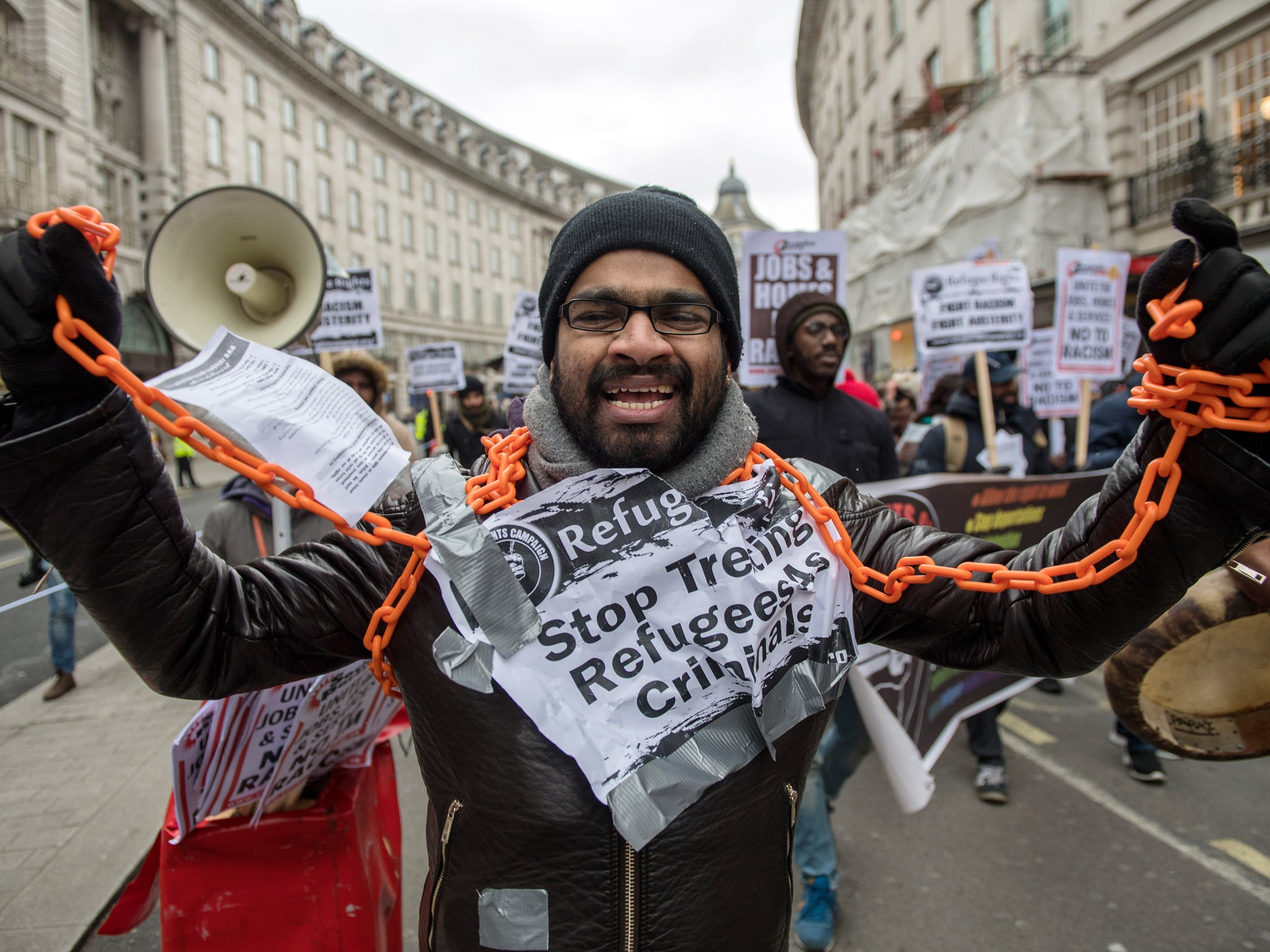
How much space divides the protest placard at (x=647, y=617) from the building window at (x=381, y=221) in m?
49.9

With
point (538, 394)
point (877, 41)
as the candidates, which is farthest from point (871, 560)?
point (877, 41)

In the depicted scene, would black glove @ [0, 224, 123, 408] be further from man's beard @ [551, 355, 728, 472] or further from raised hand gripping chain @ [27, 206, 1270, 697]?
man's beard @ [551, 355, 728, 472]

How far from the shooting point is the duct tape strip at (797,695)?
1272mm

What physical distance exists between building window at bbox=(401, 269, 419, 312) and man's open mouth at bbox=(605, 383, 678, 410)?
50589 mm

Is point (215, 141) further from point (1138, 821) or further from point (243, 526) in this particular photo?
point (1138, 821)

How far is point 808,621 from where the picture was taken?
1323mm

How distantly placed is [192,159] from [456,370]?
92.7 ft

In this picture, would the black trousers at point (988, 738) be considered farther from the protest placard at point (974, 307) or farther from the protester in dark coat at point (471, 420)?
the protester in dark coat at point (471, 420)

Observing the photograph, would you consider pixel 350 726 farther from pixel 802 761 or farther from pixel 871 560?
pixel 871 560

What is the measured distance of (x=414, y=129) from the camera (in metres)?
53.4

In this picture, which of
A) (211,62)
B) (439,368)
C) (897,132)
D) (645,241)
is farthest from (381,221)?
(645,241)

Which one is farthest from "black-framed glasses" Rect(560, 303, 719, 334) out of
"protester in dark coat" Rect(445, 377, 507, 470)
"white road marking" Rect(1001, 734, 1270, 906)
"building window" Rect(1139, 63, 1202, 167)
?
"building window" Rect(1139, 63, 1202, 167)

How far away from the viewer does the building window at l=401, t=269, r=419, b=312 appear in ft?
162

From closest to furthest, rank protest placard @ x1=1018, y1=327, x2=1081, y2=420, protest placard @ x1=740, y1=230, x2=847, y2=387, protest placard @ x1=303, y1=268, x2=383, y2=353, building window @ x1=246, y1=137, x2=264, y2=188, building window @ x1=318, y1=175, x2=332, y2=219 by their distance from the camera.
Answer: protest placard @ x1=740, y1=230, x2=847, y2=387, protest placard @ x1=303, y1=268, x2=383, y2=353, protest placard @ x1=1018, y1=327, x2=1081, y2=420, building window @ x1=246, y1=137, x2=264, y2=188, building window @ x1=318, y1=175, x2=332, y2=219
